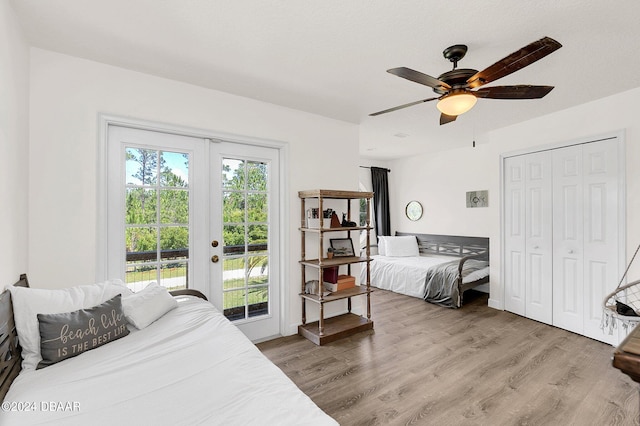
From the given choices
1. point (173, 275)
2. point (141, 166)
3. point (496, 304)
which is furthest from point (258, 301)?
point (496, 304)

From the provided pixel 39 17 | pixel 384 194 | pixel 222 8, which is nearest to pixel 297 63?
pixel 222 8

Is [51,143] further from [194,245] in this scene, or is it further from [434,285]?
[434,285]

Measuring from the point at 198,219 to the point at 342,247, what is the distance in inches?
A: 65.3

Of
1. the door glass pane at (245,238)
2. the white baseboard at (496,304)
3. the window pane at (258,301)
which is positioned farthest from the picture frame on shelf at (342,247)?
the white baseboard at (496,304)

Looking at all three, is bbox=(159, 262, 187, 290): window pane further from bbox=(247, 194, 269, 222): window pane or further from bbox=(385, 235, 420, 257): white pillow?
bbox=(385, 235, 420, 257): white pillow

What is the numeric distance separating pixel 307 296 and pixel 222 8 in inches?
104

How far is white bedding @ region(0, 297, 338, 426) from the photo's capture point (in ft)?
3.51

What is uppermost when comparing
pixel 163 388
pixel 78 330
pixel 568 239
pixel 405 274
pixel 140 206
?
pixel 140 206

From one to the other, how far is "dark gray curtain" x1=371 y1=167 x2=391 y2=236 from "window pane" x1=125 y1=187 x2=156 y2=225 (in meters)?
4.71

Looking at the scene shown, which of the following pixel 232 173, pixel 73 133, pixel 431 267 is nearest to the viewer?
pixel 73 133

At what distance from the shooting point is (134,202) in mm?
2506

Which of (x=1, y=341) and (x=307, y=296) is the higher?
(x=1, y=341)

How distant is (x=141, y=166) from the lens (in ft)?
8.35

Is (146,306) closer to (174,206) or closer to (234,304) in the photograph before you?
(174,206)
